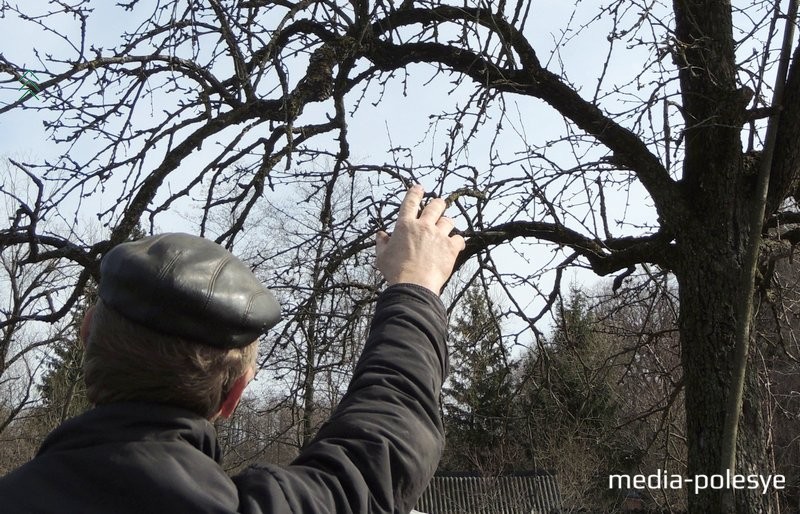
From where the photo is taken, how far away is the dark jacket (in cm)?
97

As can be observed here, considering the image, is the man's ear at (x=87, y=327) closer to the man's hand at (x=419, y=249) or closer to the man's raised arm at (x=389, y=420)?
the man's raised arm at (x=389, y=420)

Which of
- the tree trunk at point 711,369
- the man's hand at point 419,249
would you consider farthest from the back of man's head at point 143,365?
the tree trunk at point 711,369

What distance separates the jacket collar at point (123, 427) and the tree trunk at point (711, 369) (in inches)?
142

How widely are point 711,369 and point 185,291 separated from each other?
373cm

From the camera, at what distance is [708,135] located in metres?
4.50

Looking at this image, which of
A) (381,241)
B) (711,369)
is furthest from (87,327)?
(711,369)

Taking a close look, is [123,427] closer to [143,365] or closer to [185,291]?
[143,365]

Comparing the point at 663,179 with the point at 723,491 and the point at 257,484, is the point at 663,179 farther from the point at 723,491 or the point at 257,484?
the point at 257,484

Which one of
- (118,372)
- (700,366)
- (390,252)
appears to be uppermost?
(700,366)

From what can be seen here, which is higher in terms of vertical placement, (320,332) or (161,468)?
(320,332)

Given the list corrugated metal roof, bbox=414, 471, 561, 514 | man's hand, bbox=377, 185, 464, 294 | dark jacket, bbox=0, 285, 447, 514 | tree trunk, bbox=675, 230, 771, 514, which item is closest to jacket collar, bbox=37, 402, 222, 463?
dark jacket, bbox=0, 285, 447, 514

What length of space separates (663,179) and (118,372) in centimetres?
409

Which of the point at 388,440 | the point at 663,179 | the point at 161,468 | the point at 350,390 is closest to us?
the point at 161,468

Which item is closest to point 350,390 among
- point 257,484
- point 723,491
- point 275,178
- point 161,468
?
point 257,484
